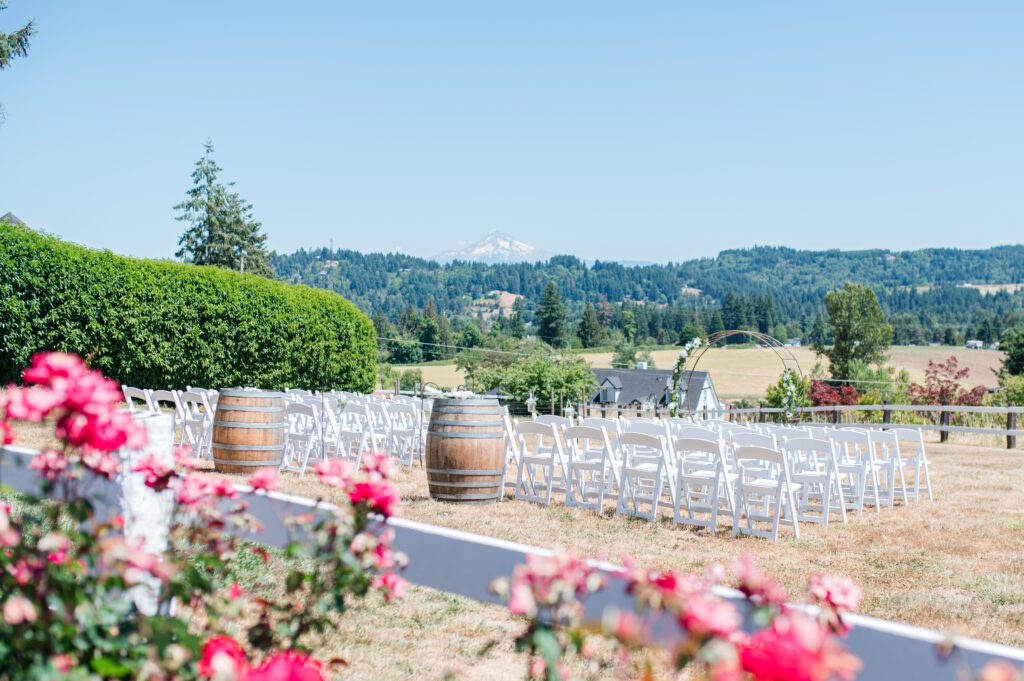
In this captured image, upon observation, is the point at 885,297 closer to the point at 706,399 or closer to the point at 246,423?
the point at 706,399

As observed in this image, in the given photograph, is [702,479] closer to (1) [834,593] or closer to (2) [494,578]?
(2) [494,578]

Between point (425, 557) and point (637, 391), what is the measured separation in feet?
185

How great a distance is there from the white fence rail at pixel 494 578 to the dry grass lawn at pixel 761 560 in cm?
41

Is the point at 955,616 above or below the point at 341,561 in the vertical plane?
below

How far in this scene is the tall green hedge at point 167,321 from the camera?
575 inches

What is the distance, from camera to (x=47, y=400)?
1.96 m

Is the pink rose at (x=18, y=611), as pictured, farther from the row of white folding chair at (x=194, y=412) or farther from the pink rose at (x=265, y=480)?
the row of white folding chair at (x=194, y=412)

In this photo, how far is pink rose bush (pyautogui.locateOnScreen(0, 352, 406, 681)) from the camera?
76.0 inches

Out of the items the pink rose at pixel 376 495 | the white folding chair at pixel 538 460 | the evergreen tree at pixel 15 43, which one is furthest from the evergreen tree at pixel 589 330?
the pink rose at pixel 376 495

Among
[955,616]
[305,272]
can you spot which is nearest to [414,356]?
[955,616]

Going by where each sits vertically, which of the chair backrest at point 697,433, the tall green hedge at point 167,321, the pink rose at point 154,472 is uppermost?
the tall green hedge at point 167,321

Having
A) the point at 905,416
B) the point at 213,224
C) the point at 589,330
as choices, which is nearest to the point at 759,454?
the point at 905,416

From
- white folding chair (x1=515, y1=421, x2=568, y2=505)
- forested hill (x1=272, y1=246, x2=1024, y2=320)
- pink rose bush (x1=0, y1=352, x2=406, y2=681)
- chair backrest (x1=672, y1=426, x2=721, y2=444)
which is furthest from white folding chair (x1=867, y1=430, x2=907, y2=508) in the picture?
forested hill (x1=272, y1=246, x2=1024, y2=320)

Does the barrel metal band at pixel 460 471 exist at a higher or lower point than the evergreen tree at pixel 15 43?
lower
